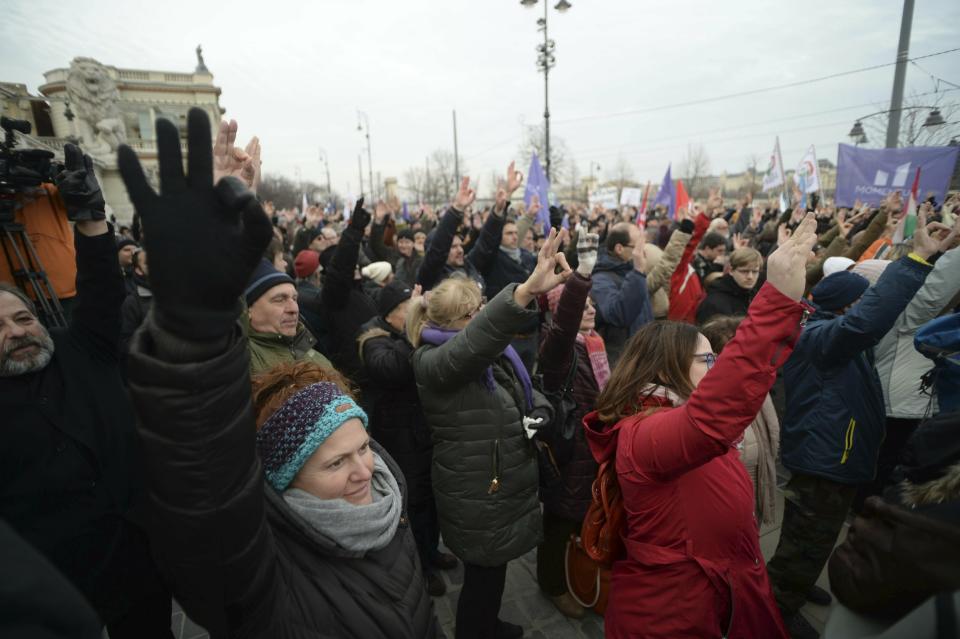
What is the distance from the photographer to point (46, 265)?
2.65 m

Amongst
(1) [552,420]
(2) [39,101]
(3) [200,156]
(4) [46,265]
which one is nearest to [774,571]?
(1) [552,420]

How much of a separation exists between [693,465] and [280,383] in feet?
4.73

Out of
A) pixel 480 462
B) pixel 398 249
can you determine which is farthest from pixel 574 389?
pixel 398 249

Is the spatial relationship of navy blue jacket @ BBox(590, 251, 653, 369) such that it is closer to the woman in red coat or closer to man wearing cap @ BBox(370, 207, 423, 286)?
the woman in red coat

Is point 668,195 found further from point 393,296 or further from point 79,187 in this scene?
point 79,187

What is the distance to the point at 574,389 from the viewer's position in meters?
2.97

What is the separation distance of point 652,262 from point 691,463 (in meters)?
4.34

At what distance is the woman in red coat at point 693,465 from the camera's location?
1518 millimetres

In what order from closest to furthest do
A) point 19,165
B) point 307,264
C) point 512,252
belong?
point 19,165 < point 307,264 < point 512,252

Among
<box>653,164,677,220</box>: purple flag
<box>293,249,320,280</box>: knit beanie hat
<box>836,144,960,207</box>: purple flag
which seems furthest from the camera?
<box>653,164,677,220</box>: purple flag

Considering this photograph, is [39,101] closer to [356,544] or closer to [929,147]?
[356,544]

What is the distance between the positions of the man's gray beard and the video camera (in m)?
0.77

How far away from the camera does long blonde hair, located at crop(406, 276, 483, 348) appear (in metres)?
2.49

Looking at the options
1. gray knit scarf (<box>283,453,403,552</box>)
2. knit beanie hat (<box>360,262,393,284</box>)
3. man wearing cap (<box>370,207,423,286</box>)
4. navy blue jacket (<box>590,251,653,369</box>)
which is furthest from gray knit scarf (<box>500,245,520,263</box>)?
gray knit scarf (<box>283,453,403,552</box>)
